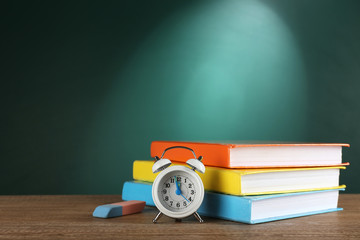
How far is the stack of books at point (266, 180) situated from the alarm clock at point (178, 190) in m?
0.06

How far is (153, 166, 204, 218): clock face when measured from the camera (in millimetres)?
1045

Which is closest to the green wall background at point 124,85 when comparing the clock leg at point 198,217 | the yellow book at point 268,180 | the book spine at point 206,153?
the book spine at point 206,153

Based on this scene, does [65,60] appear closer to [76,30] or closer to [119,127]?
[76,30]

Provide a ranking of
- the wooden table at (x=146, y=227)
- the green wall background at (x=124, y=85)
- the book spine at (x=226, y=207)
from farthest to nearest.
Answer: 1. the green wall background at (x=124, y=85)
2. the book spine at (x=226, y=207)
3. the wooden table at (x=146, y=227)

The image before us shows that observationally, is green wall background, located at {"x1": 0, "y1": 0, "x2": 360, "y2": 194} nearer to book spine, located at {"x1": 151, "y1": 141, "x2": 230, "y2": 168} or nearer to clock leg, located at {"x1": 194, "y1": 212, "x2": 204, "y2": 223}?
book spine, located at {"x1": 151, "y1": 141, "x2": 230, "y2": 168}

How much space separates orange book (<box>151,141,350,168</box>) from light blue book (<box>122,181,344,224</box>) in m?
0.08

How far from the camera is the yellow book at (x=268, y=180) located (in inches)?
41.4

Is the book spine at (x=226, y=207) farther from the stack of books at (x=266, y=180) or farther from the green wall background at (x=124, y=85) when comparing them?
the green wall background at (x=124, y=85)

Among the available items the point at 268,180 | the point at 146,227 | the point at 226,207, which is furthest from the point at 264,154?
the point at 146,227

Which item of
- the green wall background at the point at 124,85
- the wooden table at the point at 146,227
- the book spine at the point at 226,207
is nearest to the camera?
the wooden table at the point at 146,227

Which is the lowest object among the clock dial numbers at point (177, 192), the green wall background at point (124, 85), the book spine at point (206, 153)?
the clock dial numbers at point (177, 192)

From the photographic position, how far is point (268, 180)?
1.10 m

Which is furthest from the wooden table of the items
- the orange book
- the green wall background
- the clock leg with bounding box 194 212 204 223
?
the green wall background

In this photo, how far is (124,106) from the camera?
2.25m
